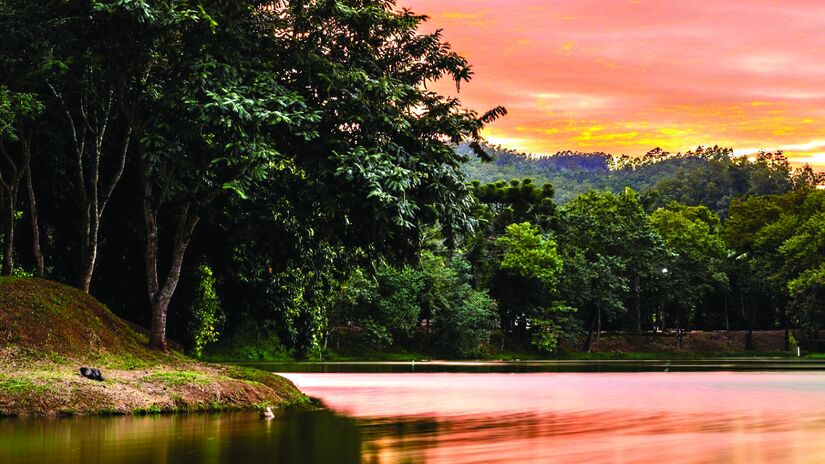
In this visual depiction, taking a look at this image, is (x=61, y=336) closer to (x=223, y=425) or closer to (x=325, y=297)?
(x=223, y=425)

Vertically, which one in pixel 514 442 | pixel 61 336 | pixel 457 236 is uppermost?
pixel 457 236

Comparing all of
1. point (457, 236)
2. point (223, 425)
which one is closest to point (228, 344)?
point (457, 236)

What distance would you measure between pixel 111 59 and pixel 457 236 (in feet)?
35.5

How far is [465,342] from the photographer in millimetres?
89250

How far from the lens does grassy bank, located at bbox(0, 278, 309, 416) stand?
2227 cm

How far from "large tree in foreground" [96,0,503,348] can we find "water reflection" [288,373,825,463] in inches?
218

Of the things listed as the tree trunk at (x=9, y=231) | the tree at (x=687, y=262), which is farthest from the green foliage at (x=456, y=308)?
the tree trunk at (x=9, y=231)

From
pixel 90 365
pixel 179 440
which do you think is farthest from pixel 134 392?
pixel 179 440

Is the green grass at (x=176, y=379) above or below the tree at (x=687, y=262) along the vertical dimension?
below

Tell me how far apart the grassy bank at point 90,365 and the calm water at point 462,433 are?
1243mm

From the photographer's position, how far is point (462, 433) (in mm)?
20109

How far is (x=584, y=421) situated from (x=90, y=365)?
1241 cm

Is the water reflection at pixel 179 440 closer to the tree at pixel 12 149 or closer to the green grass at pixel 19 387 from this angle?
the green grass at pixel 19 387

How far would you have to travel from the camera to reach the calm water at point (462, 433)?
16.2 metres
